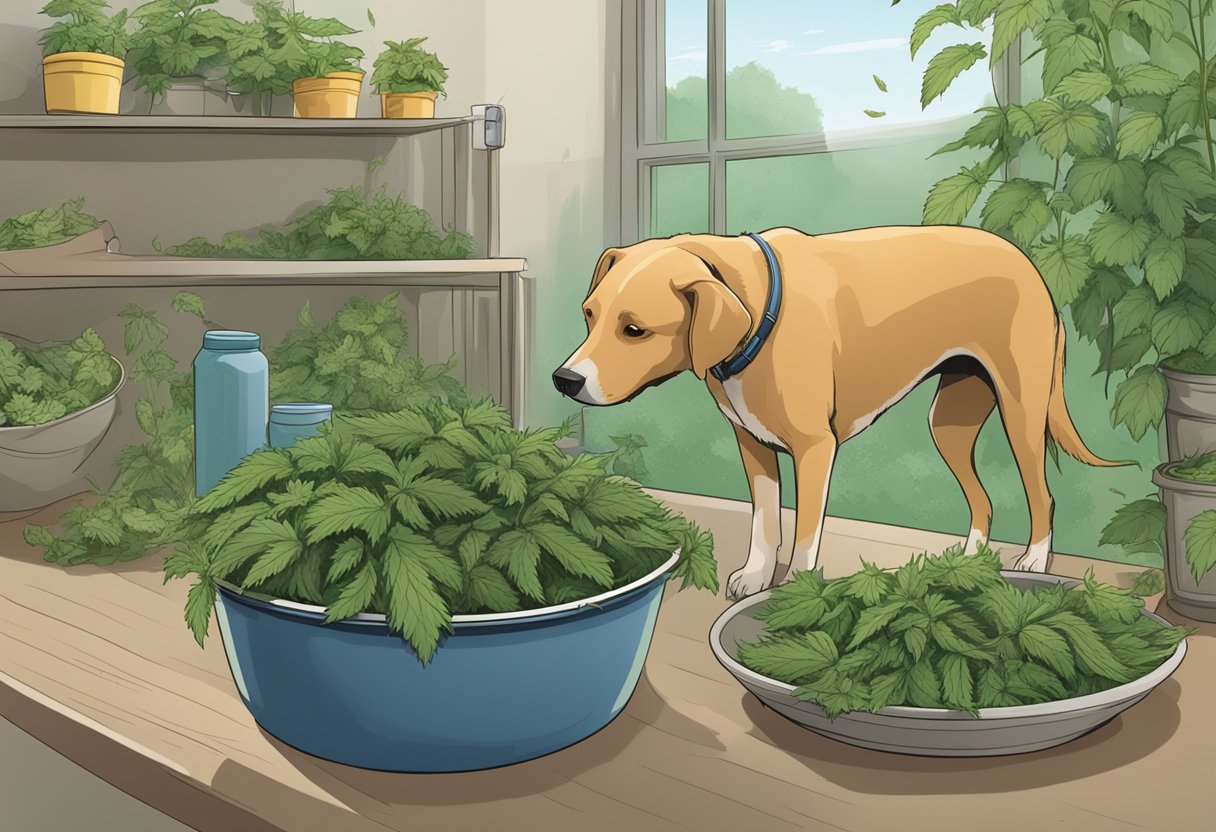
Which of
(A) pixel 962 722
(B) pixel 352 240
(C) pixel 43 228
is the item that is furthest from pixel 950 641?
(C) pixel 43 228

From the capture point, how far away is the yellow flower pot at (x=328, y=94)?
1725 mm

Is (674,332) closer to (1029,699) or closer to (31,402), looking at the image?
(1029,699)

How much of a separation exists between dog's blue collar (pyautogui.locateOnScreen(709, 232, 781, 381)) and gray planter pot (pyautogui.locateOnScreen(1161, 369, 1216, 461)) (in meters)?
0.44

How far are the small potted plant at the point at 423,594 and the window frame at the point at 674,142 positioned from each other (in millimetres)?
1294

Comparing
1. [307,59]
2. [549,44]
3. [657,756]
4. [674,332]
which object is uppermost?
[549,44]

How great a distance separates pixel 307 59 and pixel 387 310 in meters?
0.43

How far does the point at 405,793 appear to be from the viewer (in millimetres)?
610

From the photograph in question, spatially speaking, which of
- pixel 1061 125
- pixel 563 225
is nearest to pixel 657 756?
pixel 1061 125

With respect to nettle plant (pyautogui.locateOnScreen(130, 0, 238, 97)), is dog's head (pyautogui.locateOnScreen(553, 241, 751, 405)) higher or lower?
lower

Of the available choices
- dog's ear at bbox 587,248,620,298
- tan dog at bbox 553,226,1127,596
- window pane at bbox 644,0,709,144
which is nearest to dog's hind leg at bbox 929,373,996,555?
tan dog at bbox 553,226,1127,596

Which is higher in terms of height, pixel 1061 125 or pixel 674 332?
pixel 1061 125

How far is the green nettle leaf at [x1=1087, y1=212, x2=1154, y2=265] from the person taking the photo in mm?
1036

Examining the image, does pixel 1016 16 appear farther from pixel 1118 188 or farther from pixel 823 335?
pixel 823 335

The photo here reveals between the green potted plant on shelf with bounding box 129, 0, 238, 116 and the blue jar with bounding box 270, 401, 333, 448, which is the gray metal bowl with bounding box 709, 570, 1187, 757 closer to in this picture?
the blue jar with bounding box 270, 401, 333, 448
